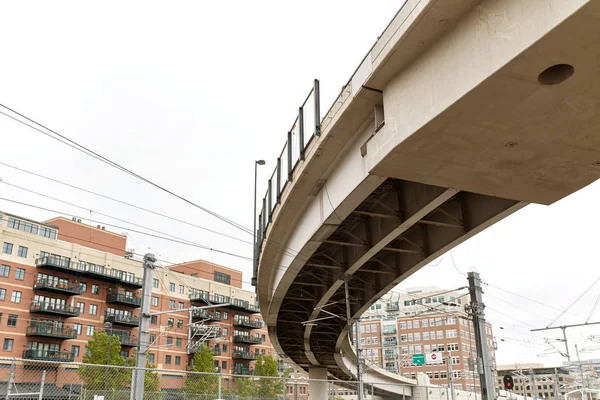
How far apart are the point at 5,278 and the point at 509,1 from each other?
6244 cm

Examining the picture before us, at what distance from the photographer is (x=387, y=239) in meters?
16.1

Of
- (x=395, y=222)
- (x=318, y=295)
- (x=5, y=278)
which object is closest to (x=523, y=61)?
(x=395, y=222)

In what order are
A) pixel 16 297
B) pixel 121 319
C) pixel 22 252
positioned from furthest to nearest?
pixel 121 319 → pixel 22 252 → pixel 16 297

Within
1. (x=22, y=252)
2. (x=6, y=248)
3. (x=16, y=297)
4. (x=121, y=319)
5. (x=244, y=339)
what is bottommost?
(x=244, y=339)

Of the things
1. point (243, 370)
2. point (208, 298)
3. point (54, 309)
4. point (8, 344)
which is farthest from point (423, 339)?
point (8, 344)

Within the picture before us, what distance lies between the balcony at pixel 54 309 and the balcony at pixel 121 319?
173 inches

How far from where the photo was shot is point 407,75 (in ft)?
29.6

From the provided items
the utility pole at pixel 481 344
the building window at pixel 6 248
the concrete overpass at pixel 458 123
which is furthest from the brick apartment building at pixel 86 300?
the concrete overpass at pixel 458 123

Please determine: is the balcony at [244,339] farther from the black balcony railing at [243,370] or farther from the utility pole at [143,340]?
the utility pole at [143,340]

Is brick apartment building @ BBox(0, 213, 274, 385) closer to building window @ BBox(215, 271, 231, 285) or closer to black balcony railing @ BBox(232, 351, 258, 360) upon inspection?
black balcony railing @ BBox(232, 351, 258, 360)

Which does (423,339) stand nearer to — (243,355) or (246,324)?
(246,324)

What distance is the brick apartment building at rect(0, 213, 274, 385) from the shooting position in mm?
58312

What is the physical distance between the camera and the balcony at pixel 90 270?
2424 inches

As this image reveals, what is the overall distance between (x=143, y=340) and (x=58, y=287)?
48.5m
